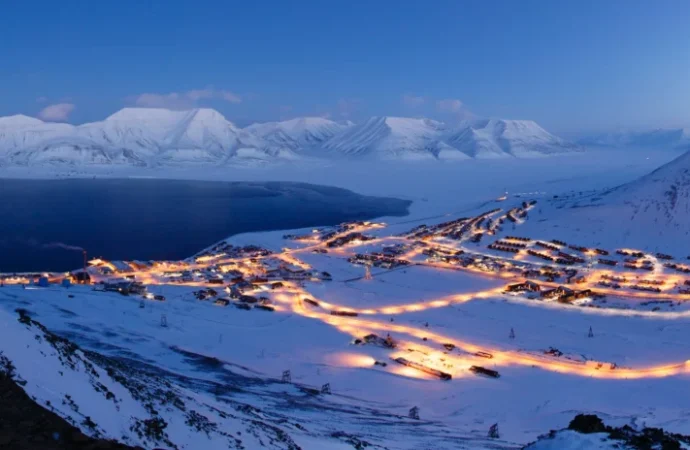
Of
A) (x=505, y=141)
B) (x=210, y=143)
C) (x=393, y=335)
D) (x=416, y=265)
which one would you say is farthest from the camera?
(x=505, y=141)

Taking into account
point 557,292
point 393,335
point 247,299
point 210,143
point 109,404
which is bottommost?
point 393,335

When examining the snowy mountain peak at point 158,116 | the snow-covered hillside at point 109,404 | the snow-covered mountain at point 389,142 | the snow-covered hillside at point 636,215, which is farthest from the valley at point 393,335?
the snowy mountain peak at point 158,116

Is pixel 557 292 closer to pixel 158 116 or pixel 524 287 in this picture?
pixel 524 287

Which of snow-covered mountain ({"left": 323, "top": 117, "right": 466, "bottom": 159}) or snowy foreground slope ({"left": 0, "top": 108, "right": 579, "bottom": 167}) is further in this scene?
snow-covered mountain ({"left": 323, "top": 117, "right": 466, "bottom": 159})

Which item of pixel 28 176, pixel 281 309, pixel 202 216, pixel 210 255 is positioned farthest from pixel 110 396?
pixel 28 176

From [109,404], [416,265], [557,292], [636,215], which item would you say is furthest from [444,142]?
[109,404]

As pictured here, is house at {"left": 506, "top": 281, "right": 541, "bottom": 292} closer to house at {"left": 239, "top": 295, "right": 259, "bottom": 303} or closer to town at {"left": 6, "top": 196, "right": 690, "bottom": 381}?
town at {"left": 6, "top": 196, "right": 690, "bottom": 381}

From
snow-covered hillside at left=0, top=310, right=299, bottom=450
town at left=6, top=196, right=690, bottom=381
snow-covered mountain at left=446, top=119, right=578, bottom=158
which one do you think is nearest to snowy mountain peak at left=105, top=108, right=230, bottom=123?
snow-covered mountain at left=446, top=119, right=578, bottom=158

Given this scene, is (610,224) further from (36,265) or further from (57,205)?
(57,205)

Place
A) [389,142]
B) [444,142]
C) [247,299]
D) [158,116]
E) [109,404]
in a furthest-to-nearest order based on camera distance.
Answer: [158,116] → [444,142] → [389,142] → [247,299] → [109,404]
